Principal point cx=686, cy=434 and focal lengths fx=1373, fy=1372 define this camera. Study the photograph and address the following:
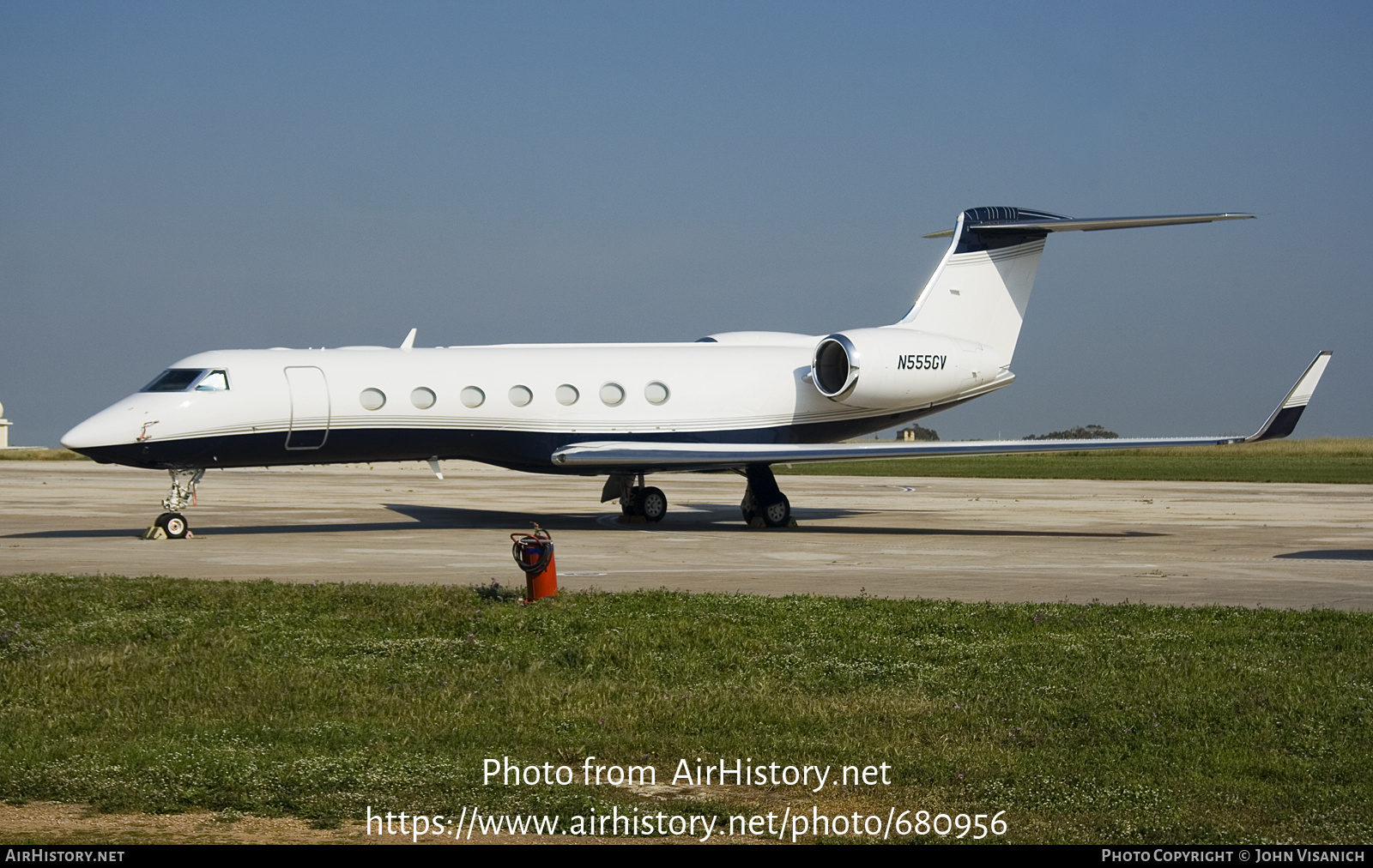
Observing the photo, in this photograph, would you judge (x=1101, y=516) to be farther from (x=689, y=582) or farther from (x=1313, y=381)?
(x=689, y=582)

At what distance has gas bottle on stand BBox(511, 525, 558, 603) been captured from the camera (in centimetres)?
1173

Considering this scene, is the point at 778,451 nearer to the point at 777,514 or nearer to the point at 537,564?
the point at 777,514

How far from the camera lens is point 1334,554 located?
18125mm

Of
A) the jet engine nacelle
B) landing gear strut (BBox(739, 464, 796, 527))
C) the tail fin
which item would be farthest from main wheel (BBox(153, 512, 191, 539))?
the tail fin

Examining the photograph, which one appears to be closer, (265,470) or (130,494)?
(130,494)

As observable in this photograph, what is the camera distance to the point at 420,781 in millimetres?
6582

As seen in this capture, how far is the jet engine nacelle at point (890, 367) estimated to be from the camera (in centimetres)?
2328

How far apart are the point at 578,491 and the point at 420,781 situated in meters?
29.1

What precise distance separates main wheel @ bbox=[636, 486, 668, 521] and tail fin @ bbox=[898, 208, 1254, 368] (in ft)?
18.2

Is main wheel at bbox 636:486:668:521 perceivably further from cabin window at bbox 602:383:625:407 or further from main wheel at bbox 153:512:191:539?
main wheel at bbox 153:512:191:539

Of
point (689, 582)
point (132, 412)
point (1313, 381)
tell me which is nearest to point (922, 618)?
point (689, 582)

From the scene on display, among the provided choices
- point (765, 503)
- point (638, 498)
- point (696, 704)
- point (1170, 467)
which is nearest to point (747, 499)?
point (765, 503)

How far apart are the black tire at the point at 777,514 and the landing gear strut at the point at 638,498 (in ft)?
6.28

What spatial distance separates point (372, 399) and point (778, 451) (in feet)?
20.8
